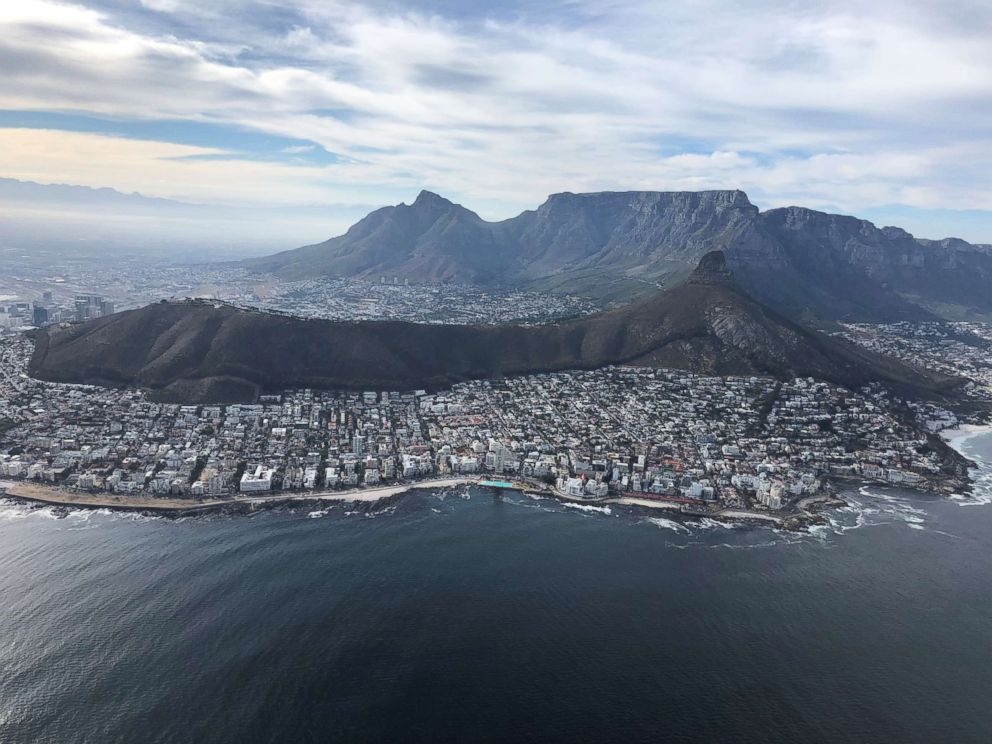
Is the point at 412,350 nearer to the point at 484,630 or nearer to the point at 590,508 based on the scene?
the point at 590,508

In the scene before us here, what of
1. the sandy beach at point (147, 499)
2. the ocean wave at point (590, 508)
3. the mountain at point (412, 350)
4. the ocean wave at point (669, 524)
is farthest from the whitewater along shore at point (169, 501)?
the ocean wave at point (669, 524)

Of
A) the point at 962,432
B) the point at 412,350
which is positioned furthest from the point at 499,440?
the point at 962,432

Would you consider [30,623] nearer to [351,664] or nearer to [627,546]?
[351,664]

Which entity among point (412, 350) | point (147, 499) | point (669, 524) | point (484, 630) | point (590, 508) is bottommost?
point (484, 630)

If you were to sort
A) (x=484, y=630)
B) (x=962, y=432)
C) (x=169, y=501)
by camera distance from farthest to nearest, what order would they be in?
Answer: (x=962, y=432)
(x=169, y=501)
(x=484, y=630)

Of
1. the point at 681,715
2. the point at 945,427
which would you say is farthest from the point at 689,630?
the point at 945,427

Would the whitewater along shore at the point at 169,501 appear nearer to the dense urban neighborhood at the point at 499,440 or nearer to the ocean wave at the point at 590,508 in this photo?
the dense urban neighborhood at the point at 499,440
